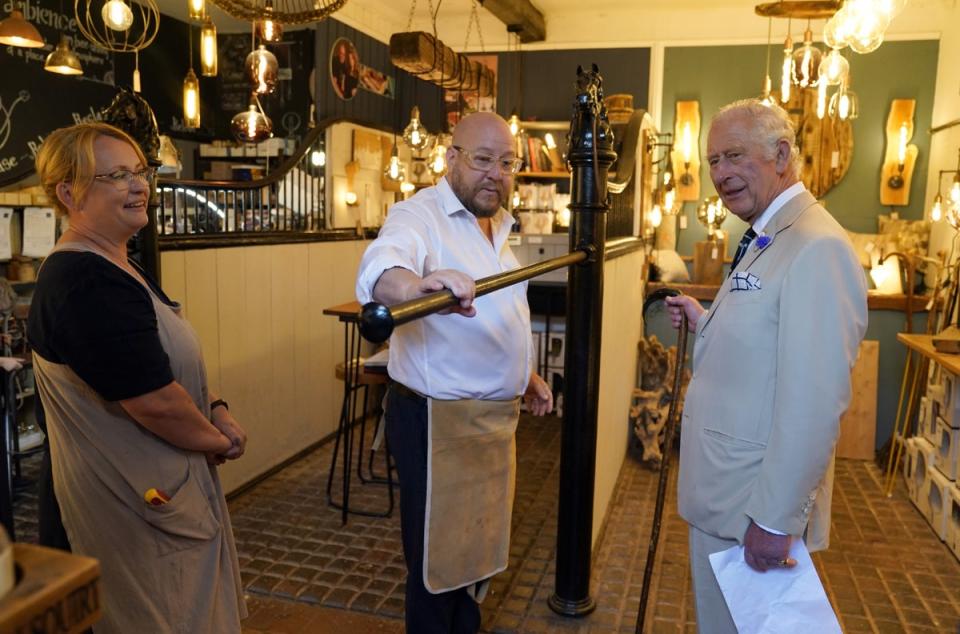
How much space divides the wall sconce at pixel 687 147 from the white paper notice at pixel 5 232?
5.46 metres

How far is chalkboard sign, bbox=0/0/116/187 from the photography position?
5465 millimetres

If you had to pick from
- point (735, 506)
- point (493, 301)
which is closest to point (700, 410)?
point (735, 506)

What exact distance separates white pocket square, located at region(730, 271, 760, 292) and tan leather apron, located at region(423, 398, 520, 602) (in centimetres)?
74

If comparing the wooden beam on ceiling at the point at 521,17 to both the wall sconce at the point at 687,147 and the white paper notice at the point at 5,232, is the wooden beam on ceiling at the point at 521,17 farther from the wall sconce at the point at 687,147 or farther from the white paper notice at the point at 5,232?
the white paper notice at the point at 5,232

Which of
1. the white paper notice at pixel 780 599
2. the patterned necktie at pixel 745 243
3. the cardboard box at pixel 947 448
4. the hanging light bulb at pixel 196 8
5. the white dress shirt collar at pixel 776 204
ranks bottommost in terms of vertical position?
the cardboard box at pixel 947 448

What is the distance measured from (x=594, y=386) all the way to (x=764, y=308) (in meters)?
1.08

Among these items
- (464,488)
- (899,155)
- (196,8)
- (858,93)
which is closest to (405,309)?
(464,488)

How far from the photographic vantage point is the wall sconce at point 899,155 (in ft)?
22.0

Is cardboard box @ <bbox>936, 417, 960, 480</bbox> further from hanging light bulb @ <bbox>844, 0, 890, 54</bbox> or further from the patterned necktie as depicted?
the patterned necktie

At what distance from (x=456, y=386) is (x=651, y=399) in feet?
9.55

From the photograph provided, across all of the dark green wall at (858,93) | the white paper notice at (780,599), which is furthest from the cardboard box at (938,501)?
the dark green wall at (858,93)

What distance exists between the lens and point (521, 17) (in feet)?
22.6

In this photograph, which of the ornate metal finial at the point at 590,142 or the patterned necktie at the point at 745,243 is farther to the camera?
the ornate metal finial at the point at 590,142

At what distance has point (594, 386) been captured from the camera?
2.72m
